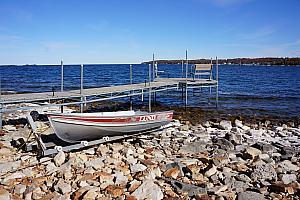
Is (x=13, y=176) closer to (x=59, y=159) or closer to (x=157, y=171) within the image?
(x=59, y=159)

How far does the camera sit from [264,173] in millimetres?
7871

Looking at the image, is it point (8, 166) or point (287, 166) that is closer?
point (8, 166)

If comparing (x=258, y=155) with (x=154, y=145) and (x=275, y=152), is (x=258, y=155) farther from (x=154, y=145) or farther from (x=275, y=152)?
(x=154, y=145)

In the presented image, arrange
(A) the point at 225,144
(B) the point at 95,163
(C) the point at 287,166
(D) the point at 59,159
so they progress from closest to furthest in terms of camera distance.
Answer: (B) the point at 95,163
(D) the point at 59,159
(C) the point at 287,166
(A) the point at 225,144

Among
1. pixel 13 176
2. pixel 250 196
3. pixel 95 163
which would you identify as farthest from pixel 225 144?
pixel 13 176

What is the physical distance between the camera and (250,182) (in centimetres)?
759

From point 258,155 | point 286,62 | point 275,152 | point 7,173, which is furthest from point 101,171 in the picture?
point 286,62

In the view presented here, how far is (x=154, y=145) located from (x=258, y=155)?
3.22 meters

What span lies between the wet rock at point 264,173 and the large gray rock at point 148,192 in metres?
2.50

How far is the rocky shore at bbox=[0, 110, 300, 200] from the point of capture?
6.82 meters

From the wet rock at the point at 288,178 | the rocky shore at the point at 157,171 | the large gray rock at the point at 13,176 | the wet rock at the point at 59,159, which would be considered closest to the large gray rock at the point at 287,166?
the rocky shore at the point at 157,171

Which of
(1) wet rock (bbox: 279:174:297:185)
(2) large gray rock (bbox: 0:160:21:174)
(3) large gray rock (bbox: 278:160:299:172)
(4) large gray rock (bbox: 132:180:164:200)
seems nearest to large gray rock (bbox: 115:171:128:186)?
(4) large gray rock (bbox: 132:180:164:200)

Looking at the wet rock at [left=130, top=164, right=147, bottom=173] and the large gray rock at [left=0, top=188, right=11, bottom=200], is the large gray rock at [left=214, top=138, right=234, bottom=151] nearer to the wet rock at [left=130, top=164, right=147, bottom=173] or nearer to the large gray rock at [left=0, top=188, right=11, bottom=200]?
the wet rock at [left=130, top=164, right=147, bottom=173]

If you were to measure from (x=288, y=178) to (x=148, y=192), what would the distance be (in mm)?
3400
